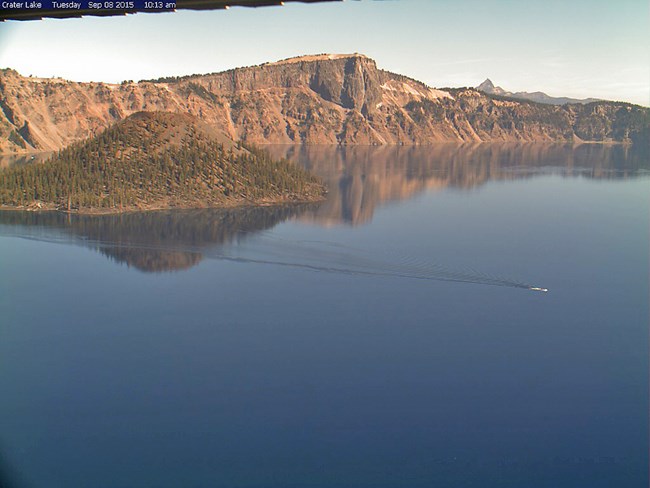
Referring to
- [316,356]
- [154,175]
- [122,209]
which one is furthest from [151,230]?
[316,356]

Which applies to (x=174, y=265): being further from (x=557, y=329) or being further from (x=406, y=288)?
(x=557, y=329)

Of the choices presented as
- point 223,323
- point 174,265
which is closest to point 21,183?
point 174,265

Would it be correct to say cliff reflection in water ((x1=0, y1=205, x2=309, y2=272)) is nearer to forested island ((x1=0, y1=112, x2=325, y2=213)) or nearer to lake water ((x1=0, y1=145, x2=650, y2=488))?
lake water ((x1=0, y1=145, x2=650, y2=488))

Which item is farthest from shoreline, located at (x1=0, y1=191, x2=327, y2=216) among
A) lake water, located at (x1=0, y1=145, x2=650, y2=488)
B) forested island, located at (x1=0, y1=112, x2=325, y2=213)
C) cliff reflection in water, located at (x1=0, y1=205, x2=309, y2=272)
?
lake water, located at (x1=0, y1=145, x2=650, y2=488)

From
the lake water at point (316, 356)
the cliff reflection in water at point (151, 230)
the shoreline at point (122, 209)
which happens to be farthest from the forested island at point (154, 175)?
the lake water at point (316, 356)

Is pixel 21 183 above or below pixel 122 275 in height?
above
